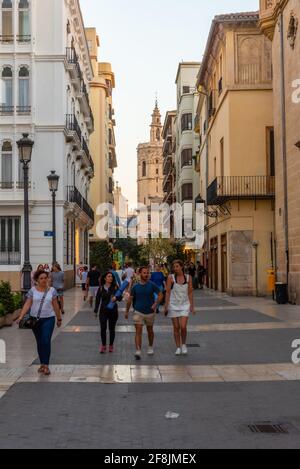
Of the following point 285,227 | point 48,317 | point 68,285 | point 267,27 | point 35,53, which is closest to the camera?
point 48,317

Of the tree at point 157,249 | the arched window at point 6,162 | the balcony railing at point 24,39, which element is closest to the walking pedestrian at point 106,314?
the arched window at point 6,162

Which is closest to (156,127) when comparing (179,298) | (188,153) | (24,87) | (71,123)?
(188,153)

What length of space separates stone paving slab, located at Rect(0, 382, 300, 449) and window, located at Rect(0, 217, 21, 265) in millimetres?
28147

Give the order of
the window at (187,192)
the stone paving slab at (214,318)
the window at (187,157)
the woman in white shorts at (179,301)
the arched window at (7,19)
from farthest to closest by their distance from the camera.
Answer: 1. the window at (187,157)
2. the window at (187,192)
3. the arched window at (7,19)
4. the stone paving slab at (214,318)
5. the woman in white shorts at (179,301)

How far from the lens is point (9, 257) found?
1473 inches

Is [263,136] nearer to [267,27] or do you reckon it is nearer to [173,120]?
[267,27]

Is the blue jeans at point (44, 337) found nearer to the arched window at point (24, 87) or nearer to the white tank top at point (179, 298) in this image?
the white tank top at point (179, 298)

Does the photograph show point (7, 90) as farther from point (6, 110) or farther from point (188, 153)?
point (188, 153)

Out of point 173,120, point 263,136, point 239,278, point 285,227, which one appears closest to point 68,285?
point 239,278

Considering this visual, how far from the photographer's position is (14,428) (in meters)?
7.27

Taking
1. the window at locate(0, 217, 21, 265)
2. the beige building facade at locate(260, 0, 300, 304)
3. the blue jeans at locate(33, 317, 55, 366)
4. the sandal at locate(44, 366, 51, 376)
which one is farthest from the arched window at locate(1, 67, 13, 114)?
the sandal at locate(44, 366, 51, 376)

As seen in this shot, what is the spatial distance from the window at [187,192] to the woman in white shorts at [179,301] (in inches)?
2004

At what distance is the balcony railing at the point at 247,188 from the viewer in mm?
32625
